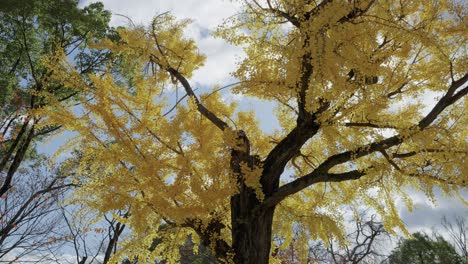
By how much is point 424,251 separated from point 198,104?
17.2m

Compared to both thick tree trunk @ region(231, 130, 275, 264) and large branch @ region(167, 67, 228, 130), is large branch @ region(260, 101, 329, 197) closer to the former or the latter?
thick tree trunk @ region(231, 130, 275, 264)

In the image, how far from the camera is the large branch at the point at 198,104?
554 cm

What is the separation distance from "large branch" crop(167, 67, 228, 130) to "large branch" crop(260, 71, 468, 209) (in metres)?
1.17

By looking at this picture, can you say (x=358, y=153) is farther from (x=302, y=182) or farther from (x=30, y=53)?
(x=30, y=53)

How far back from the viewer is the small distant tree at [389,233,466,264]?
717 inches

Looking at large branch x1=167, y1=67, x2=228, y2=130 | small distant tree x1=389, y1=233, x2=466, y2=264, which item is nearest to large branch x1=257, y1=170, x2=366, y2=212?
large branch x1=167, y1=67, x2=228, y2=130

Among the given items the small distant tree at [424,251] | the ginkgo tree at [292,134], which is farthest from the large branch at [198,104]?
the small distant tree at [424,251]

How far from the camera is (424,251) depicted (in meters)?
18.9

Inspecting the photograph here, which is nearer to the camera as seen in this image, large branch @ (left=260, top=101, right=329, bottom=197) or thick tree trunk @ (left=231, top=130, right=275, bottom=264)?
thick tree trunk @ (left=231, top=130, right=275, bottom=264)

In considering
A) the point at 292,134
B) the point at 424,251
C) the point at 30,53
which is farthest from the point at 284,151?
the point at 424,251

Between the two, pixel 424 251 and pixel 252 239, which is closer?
pixel 252 239

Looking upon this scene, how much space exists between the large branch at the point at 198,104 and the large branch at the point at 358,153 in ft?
3.84

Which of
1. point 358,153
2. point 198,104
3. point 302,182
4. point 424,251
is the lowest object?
point 302,182

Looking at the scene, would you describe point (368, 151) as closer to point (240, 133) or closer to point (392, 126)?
point (392, 126)
